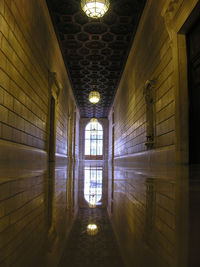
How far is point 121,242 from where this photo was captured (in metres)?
0.37

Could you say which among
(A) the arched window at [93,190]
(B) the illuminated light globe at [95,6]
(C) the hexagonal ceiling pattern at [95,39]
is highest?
(C) the hexagonal ceiling pattern at [95,39]

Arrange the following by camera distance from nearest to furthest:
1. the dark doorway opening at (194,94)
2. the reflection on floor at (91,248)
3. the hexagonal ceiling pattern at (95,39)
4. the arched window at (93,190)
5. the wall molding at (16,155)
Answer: the reflection on floor at (91,248) < the arched window at (93,190) < the wall molding at (16,155) < the dark doorway opening at (194,94) < the hexagonal ceiling pattern at (95,39)

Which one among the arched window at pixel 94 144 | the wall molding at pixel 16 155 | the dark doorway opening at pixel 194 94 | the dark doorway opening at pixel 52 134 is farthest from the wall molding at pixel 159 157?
the arched window at pixel 94 144

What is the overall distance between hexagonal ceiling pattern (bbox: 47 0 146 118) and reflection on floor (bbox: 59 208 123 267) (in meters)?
8.43

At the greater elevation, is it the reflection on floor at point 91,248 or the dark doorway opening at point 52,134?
the dark doorway opening at point 52,134

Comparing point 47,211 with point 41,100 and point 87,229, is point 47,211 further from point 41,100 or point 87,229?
point 41,100

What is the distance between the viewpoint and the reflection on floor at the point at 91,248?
0.97 ft

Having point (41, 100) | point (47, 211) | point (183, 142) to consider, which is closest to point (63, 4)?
point (41, 100)

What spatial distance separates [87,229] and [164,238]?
13 cm

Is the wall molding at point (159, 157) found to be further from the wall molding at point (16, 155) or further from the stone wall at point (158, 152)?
the wall molding at point (16, 155)

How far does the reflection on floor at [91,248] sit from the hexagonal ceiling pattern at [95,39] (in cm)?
843

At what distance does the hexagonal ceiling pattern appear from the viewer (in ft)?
26.6

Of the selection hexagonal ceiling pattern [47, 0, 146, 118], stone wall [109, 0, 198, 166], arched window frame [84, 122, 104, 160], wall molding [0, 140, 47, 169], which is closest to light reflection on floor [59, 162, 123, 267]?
wall molding [0, 140, 47, 169]

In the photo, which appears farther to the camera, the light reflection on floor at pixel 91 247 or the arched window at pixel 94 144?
the arched window at pixel 94 144
